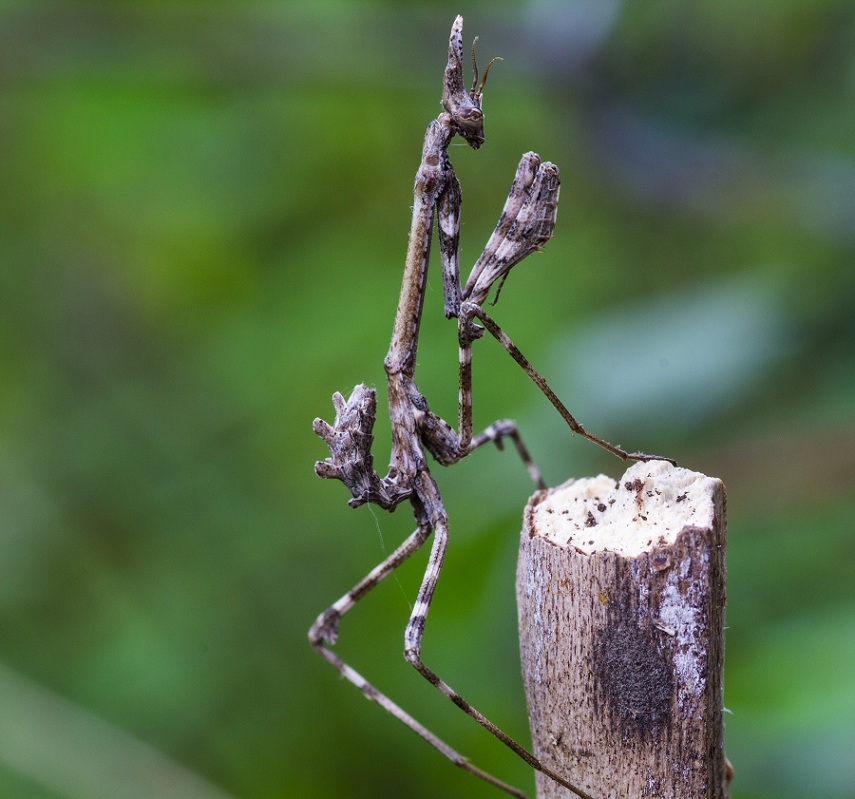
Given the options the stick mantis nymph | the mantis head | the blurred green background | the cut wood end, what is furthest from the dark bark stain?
the mantis head

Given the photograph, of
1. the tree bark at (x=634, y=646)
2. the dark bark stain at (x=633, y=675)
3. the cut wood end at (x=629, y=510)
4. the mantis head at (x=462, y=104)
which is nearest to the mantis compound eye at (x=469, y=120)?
the mantis head at (x=462, y=104)

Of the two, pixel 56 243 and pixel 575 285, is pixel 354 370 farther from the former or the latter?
pixel 56 243

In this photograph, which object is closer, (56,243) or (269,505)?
(269,505)

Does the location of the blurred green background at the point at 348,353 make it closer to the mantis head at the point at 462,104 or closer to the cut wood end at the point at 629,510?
the cut wood end at the point at 629,510

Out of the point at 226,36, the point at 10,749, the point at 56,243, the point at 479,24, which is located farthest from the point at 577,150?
the point at 10,749

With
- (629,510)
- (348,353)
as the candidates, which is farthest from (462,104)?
(348,353)

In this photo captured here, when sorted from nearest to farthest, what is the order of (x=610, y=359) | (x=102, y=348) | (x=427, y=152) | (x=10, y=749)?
(x=427, y=152)
(x=10, y=749)
(x=610, y=359)
(x=102, y=348)

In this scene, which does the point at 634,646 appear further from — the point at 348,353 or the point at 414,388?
the point at 348,353
